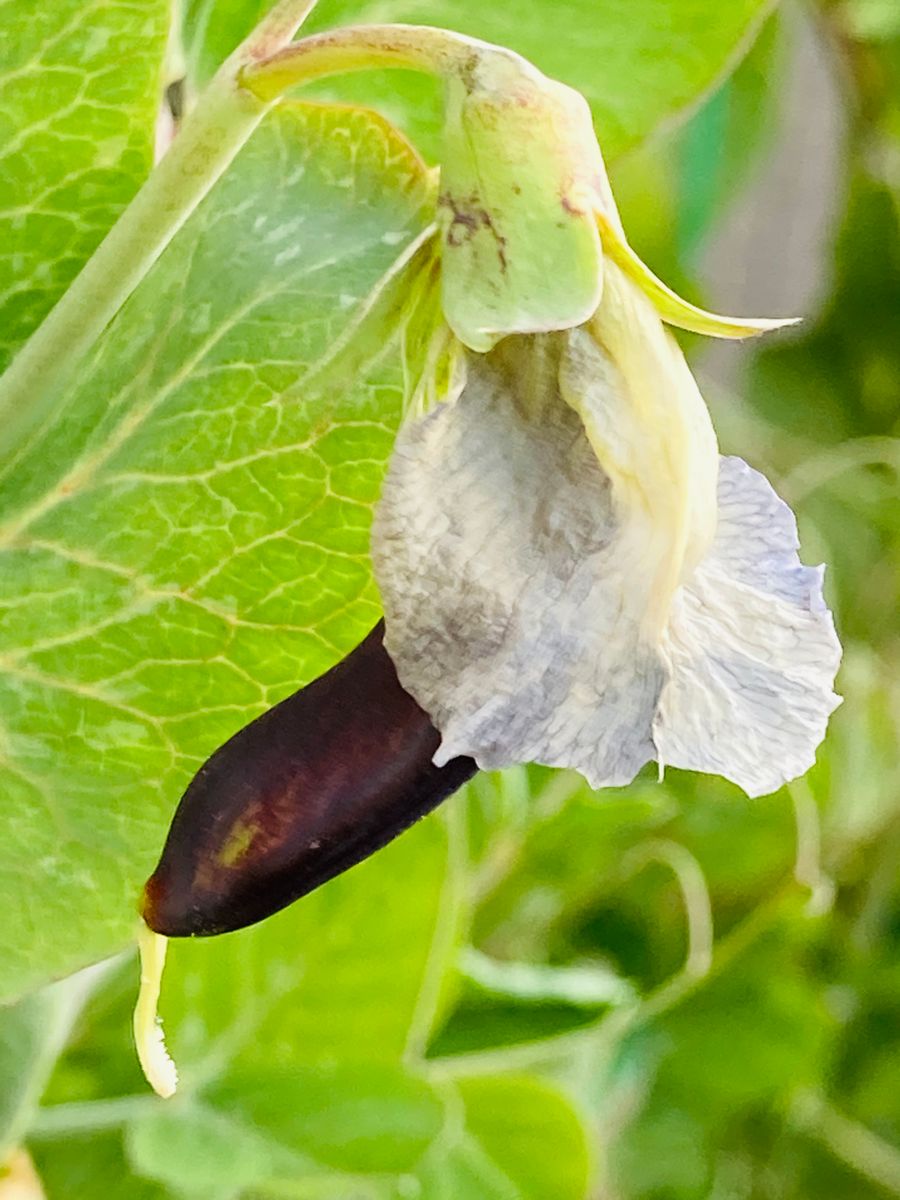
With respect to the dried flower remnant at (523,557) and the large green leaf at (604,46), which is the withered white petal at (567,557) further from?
the large green leaf at (604,46)

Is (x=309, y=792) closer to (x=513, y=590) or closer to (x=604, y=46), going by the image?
(x=513, y=590)

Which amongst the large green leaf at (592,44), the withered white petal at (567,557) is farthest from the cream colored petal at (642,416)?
the large green leaf at (592,44)

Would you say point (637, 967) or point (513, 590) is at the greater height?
point (513, 590)

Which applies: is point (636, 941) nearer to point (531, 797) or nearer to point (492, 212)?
point (531, 797)

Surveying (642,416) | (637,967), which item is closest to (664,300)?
(642,416)

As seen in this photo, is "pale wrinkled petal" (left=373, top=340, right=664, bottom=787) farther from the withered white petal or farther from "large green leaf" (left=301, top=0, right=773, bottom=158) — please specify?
"large green leaf" (left=301, top=0, right=773, bottom=158)

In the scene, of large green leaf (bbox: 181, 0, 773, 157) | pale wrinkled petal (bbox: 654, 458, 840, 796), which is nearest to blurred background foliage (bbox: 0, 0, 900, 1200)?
large green leaf (bbox: 181, 0, 773, 157)
